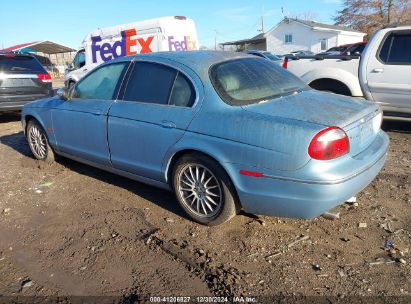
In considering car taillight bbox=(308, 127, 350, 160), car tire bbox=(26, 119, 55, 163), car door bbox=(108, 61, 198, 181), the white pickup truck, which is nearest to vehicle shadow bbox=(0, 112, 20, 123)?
car tire bbox=(26, 119, 55, 163)

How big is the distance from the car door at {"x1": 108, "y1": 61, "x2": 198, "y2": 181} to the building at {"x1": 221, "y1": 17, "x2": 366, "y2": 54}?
40001mm

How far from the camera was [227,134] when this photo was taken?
329 cm

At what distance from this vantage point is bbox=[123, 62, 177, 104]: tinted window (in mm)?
3905

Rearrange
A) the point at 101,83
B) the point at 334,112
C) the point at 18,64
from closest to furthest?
the point at 334,112 → the point at 101,83 → the point at 18,64

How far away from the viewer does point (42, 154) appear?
5.89 meters

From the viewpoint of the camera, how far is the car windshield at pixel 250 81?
11.6 ft

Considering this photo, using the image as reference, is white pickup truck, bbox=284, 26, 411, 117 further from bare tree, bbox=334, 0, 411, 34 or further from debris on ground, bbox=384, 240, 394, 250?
bare tree, bbox=334, 0, 411, 34

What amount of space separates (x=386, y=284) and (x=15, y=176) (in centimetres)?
486

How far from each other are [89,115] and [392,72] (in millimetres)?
4984

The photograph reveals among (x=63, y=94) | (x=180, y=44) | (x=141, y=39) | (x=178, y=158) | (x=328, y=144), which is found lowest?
(x=178, y=158)

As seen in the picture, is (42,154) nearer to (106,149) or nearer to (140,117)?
(106,149)

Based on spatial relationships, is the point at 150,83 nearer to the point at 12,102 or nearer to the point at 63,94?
the point at 63,94

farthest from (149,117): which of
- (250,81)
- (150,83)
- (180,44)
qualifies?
(180,44)

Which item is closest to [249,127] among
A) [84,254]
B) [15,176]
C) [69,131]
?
[84,254]
